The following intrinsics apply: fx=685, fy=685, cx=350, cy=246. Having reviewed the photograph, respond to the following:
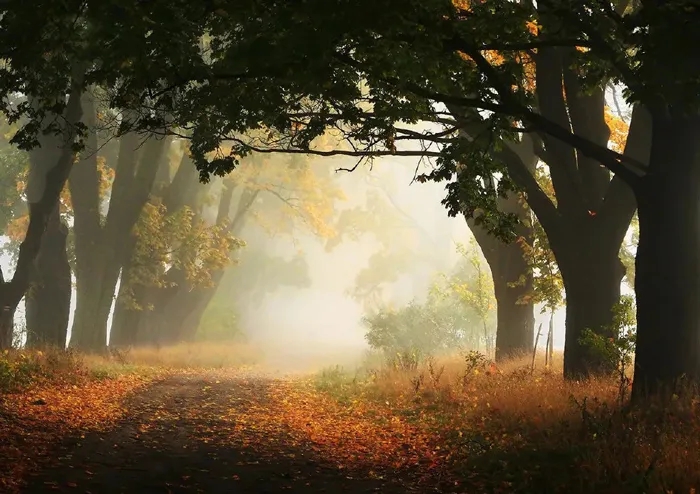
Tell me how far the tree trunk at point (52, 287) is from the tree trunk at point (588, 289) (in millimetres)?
12545

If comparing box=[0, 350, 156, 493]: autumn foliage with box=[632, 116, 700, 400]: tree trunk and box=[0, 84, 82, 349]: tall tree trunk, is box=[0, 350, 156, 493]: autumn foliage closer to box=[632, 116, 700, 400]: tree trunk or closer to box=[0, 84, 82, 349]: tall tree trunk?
box=[0, 84, 82, 349]: tall tree trunk

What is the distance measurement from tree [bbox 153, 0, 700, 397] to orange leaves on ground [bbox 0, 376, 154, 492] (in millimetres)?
3904

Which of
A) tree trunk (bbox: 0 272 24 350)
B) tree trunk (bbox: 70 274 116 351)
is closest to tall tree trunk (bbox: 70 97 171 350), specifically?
tree trunk (bbox: 70 274 116 351)

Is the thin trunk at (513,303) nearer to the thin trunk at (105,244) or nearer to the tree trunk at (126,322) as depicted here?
the thin trunk at (105,244)

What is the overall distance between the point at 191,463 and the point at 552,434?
375 centimetres

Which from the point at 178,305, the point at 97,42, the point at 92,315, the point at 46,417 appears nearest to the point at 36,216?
the point at 92,315

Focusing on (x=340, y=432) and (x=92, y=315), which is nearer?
(x=340, y=432)

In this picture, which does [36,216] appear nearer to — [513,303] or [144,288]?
[144,288]

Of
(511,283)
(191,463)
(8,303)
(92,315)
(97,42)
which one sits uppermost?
(97,42)

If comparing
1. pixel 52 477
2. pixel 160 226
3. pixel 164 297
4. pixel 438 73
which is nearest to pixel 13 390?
pixel 52 477

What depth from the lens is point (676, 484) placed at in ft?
17.2

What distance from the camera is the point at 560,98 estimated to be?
11.0m

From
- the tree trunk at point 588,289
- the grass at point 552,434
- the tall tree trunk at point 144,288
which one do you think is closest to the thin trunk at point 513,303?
the grass at point 552,434

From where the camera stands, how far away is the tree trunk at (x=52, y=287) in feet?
57.1
